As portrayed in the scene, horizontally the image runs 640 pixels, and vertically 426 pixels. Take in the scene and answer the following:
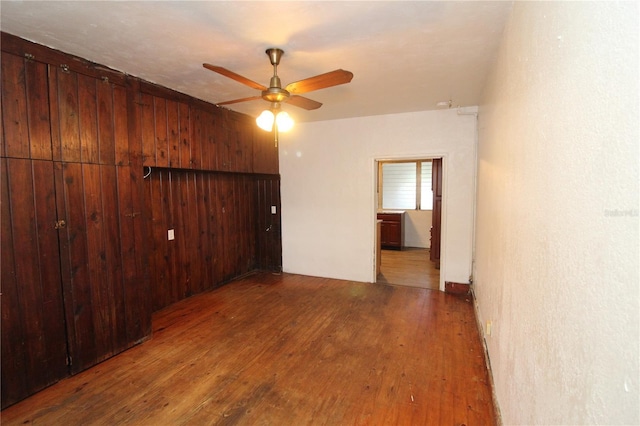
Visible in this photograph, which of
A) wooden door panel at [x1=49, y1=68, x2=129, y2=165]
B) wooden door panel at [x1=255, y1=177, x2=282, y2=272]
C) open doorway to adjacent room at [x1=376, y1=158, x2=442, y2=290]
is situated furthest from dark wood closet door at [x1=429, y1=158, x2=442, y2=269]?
wooden door panel at [x1=49, y1=68, x2=129, y2=165]

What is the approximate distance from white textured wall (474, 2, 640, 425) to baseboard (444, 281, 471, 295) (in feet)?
8.93

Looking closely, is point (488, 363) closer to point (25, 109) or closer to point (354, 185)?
point (354, 185)

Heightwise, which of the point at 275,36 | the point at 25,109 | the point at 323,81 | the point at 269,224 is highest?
the point at 275,36

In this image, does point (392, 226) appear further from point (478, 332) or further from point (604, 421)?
point (604, 421)

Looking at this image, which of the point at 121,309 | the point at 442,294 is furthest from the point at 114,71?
the point at 442,294

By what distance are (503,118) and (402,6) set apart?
3.15ft

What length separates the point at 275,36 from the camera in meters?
2.15

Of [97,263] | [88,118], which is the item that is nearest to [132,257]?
[97,263]

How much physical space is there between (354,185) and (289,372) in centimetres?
290

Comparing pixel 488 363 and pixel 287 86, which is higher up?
pixel 287 86

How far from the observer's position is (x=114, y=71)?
268 cm

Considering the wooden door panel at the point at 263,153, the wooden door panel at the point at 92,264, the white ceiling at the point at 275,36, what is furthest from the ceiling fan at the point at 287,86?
the wooden door panel at the point at 263,153

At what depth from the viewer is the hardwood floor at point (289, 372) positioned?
204cm

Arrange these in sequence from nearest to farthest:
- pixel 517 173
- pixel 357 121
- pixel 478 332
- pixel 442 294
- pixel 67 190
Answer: pixel 517 173 < pixel 67 190 < pixel 478 332 < pixel 442 294 < pixel 357 121
